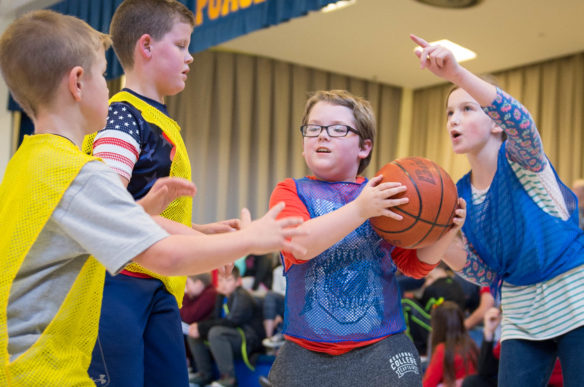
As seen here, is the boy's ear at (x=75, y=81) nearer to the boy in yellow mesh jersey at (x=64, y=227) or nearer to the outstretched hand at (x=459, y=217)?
the boy in yellow mesh jersey at (x=64, y=227)

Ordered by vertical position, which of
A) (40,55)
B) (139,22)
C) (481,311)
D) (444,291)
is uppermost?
(139,22)

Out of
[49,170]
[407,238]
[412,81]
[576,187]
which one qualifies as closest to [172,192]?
[49,170]

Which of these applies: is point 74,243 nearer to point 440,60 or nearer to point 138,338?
point 138,338

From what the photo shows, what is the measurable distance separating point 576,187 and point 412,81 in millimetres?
4649

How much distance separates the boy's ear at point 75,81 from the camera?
5.19ft

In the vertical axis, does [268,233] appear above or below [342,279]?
above

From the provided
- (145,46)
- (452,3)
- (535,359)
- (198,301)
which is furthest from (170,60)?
(452,3)

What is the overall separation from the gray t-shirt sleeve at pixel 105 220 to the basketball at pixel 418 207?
0.88 metres

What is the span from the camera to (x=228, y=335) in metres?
6.11

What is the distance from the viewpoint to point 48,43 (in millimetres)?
1578

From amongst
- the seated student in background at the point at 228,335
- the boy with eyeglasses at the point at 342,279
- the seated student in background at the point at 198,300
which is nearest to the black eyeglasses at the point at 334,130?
the boy with eyeglasses at the point at 342,279

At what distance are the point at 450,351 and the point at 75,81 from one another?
3.66 metres

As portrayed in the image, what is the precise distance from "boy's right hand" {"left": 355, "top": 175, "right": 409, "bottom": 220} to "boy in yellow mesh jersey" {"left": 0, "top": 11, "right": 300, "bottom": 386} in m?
0.49

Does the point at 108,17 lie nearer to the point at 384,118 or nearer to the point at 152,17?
the point at 152,17
